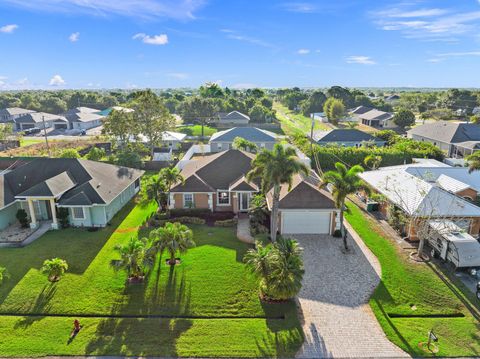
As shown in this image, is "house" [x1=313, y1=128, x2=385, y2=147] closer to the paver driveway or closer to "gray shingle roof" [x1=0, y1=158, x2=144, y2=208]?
the paver driveway

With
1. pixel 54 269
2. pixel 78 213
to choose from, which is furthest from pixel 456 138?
pixel 54 269

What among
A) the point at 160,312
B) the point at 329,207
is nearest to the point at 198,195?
the point at 329,207

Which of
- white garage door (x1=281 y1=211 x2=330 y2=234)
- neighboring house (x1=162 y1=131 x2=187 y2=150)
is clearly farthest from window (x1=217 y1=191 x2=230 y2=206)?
neighboring house (x1=162 y1=131 x2=187 y2=150)

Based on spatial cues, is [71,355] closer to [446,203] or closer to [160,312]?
[160,312]

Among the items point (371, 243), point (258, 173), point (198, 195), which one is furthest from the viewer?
point (198, 195)

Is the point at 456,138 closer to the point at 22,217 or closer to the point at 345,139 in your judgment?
the point at 345,139

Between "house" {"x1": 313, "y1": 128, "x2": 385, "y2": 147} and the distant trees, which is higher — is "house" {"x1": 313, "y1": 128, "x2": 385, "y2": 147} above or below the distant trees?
below
